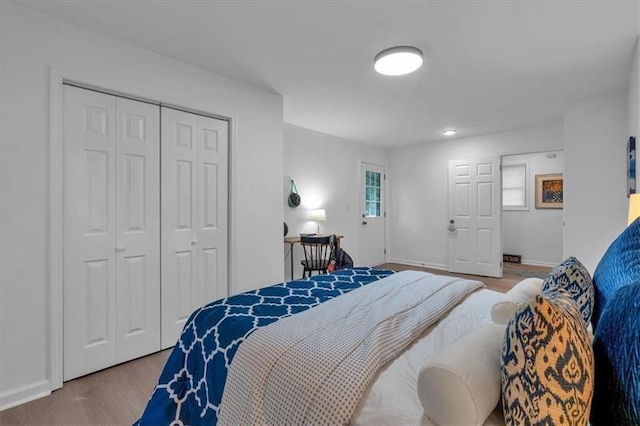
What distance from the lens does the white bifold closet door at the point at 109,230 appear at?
221 cm

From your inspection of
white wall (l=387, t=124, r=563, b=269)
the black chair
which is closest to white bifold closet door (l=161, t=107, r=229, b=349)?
the black chair

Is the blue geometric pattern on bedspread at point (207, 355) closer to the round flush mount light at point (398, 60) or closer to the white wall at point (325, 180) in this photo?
the round flush mount light at point (398, 60)

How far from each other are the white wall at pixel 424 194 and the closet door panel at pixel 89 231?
16.9 feet

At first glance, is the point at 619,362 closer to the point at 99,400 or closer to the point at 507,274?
the point at 99,400

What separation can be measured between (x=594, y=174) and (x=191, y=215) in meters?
4.15

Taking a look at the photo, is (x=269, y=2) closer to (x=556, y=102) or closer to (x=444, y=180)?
(x=556, y=102)

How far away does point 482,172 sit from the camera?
17.7 ft

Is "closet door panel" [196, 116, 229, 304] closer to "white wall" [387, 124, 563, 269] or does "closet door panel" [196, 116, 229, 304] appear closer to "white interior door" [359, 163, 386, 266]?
"white interior door" [359, 163, 386, 266]

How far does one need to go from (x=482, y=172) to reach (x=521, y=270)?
79.6 inches

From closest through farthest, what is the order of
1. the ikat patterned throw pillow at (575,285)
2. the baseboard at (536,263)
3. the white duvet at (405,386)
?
the white duvet at (405,386) < the ikat patterned throw pillow at (575,285) < the baseboard at (536,263)

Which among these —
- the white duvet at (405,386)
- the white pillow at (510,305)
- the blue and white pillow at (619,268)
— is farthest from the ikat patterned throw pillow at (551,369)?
the white pillow at (510,305)

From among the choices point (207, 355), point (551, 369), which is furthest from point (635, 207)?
point (207, 355)

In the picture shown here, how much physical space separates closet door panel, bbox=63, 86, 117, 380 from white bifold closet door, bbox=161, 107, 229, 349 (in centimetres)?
39

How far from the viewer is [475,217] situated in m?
5.50
